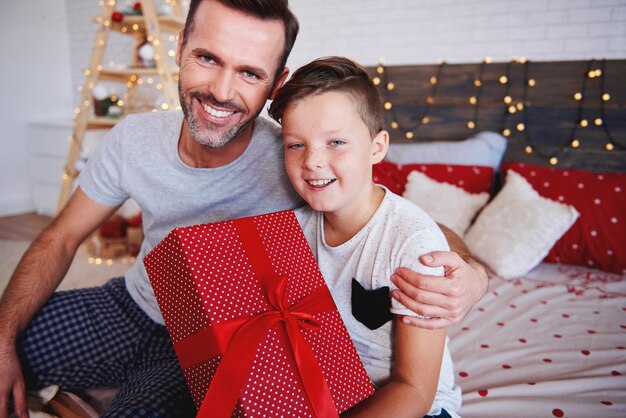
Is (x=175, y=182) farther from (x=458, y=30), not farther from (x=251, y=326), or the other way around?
(x=458, y=30)

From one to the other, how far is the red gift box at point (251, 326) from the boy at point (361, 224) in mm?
112

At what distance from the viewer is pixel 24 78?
435 cm

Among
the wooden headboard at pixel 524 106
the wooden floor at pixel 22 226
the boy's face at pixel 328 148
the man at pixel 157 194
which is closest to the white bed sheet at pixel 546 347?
the man at pixel 157 194

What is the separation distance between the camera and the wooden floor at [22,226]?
11.9ft

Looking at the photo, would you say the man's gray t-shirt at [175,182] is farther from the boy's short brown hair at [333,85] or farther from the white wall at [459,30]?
the white wall at [459,30]

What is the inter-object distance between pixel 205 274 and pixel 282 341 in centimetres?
18

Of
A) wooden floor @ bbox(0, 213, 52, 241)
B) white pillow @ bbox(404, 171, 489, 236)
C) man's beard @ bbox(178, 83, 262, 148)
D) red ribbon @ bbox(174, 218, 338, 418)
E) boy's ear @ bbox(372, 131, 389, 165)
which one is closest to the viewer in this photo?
red ribbon @ bbox(174, 218, 338, 418)

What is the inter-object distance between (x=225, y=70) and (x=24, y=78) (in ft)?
14.4

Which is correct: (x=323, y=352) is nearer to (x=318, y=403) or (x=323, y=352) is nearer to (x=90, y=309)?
(x=318, y=403)

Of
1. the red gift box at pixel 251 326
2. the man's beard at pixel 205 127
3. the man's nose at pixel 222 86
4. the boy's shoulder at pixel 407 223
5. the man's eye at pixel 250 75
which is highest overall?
the man's eye at pixel 250 75

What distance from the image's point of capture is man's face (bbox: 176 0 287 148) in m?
1.08

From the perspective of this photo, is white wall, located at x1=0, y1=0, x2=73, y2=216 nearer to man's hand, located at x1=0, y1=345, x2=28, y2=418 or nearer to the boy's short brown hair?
man's hand, located at x1=0, y1=345, x2=28, y2=418

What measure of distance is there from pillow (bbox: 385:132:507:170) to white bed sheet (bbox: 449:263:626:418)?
72cm

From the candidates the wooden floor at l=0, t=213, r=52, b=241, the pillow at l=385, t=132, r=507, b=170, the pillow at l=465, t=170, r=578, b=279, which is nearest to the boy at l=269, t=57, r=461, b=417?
the pillow at l=465, t=170, r=578, b=279
